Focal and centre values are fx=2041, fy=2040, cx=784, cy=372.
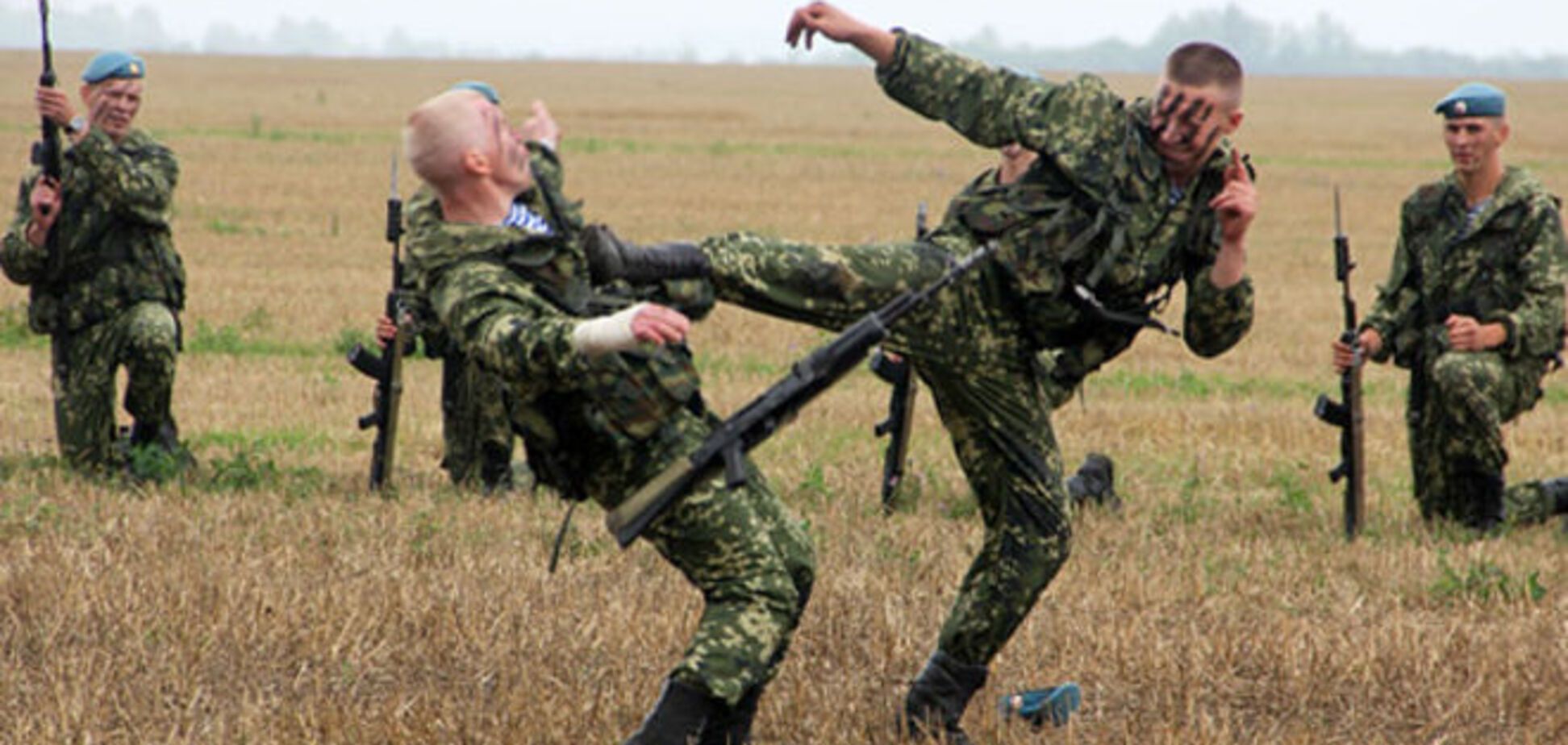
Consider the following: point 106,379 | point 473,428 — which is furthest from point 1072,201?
point 106,379

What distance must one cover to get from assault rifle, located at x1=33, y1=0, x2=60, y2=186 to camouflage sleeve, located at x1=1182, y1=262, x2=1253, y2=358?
613cm

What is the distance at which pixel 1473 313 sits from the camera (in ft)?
31.5

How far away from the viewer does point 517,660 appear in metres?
6.68

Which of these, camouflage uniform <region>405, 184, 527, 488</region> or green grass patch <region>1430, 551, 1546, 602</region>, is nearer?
green grass patch <region>1430, 551, 1546, 602</region>

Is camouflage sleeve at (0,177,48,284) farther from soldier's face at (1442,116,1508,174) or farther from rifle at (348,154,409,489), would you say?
soldier's face at (1442,116,1508,174)

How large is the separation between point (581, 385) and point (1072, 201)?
1.57 meters

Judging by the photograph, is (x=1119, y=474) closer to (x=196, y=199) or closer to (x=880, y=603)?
(x=880, y=603)

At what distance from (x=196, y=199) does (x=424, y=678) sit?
73.9 feet

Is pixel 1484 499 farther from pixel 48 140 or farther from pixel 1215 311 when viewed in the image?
pixel 48 140

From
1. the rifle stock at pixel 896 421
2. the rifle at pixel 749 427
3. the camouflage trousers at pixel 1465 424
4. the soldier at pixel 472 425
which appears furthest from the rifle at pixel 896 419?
the rifle at pixel 749 427

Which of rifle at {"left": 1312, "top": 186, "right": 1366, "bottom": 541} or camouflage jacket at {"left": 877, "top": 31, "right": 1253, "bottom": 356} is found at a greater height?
camouflage jacket at {"left": 877, "top": 31, "right": 1253, "bottom": 356}

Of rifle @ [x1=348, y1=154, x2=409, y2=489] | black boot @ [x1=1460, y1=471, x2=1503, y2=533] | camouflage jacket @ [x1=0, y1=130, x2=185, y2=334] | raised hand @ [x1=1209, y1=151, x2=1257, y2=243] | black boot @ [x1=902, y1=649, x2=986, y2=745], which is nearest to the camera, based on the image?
raised hand @ [x1=1209, y1=151, x2=1257, y2=243]

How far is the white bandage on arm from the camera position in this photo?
4.47 meters

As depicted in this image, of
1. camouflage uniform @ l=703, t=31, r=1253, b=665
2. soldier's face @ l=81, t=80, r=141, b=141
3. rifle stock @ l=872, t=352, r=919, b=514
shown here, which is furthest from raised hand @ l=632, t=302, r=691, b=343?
soldier's face @ l=81, t=80, r=141, b=141
